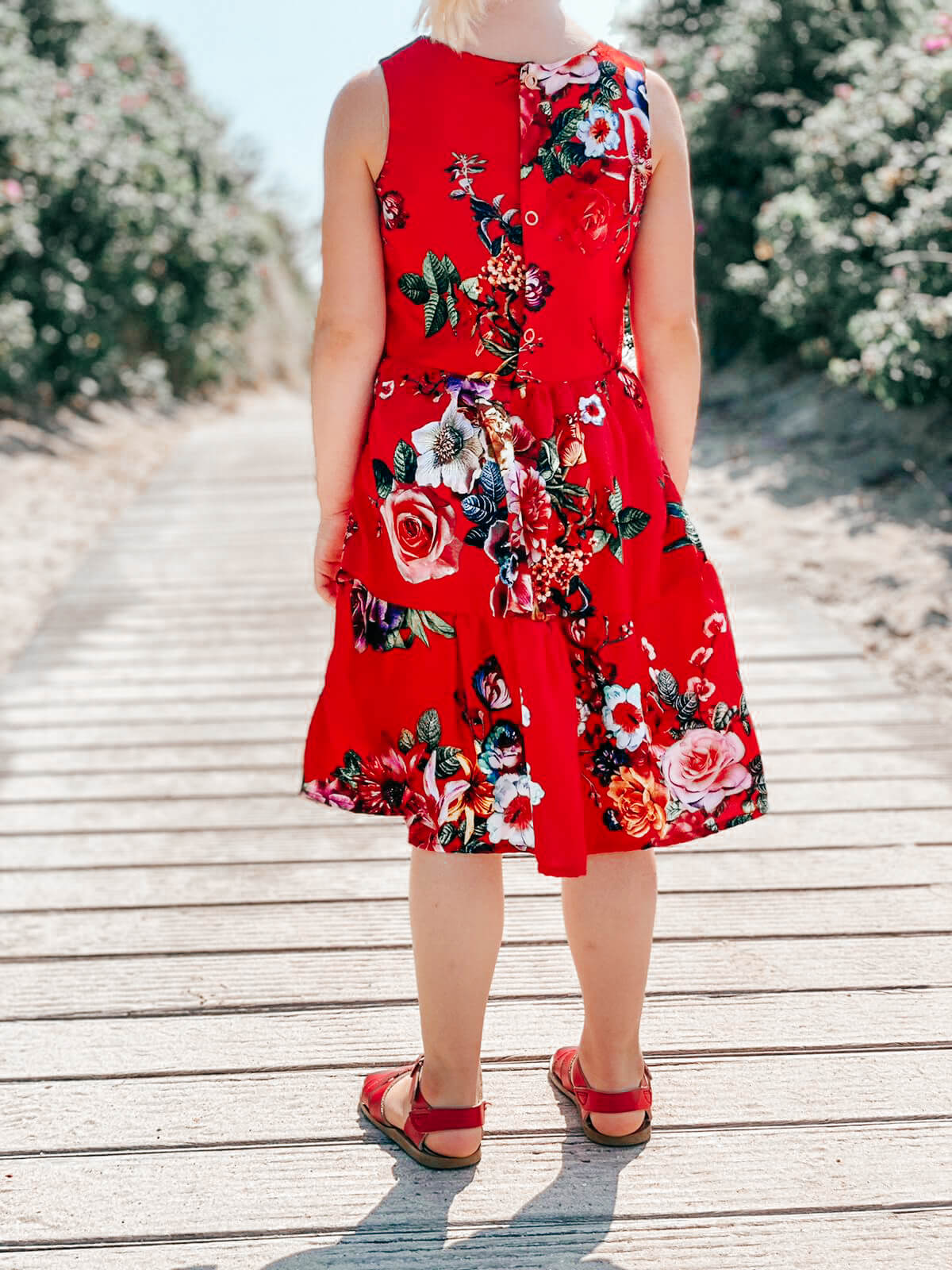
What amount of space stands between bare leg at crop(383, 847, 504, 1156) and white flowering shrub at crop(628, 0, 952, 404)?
12.4ft

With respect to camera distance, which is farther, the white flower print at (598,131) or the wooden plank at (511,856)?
the wooden plank at (511,856)

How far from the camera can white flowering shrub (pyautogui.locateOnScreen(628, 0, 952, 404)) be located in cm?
512

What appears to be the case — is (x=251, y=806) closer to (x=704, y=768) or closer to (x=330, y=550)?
(x=330, y=550)

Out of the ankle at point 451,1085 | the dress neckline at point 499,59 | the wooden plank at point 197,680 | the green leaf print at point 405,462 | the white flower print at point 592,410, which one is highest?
the dress neckline at point 499,59

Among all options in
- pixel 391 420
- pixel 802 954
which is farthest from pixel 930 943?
pixel 391 420

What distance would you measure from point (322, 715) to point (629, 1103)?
0.64m

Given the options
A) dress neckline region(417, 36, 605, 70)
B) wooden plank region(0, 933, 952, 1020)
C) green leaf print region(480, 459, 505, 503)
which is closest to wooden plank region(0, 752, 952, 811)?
wooden plank region(0, 933, 952, 1020)

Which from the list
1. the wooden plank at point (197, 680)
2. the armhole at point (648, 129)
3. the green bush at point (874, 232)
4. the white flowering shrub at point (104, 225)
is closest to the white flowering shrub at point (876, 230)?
the green bush at point (874, 232)

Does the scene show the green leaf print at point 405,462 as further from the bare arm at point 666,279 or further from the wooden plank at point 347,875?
the wooden plank at point 347,875

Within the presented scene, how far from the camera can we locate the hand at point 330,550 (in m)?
1.62

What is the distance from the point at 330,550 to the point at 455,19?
0.63 metres

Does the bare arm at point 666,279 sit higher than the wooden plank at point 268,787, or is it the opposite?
the bare arm at point 666,279

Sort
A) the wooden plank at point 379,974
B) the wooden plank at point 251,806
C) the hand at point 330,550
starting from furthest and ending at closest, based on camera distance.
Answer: the wooden plank at point 251,806
the wooden plank at point 379,974
the hand at point 330,550

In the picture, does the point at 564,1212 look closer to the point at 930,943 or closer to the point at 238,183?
the point at 930,943
